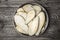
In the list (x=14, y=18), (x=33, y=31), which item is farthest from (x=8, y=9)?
(x=33, y=31)

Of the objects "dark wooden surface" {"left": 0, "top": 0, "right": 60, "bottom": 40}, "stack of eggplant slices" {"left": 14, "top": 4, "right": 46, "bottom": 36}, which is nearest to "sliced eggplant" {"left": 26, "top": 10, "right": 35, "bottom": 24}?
"stack of eggplant slices" {"left": 14, "top": 4, "right": 46, "bottom": 36}

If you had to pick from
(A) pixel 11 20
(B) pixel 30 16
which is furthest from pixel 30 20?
(A) pixel 11 20

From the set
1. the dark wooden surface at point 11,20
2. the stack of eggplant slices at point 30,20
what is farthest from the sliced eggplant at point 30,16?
the dark wooden surface at point 11,20

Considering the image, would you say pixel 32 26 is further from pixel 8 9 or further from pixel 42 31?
pixel 8 9

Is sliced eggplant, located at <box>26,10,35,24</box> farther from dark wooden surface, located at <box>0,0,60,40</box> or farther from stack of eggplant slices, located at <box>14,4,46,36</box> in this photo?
dark wooden surface, located at <box>0,0,60,40</box>

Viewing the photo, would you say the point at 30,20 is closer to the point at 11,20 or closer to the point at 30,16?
the point at 30,16

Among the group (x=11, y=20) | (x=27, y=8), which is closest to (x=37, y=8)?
(x=27, y=8)

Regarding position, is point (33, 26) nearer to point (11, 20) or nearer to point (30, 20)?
point (30, 20)
